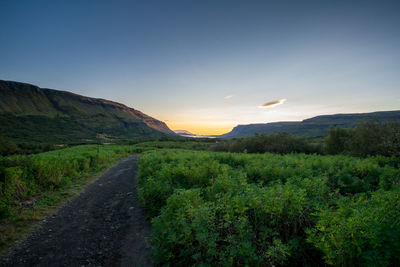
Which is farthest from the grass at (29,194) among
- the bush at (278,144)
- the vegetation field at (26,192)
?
the bush at (278,144)

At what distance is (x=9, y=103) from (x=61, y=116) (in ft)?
171

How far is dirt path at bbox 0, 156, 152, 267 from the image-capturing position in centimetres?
452

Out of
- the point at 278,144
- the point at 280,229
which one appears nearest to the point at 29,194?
the point at 280,229

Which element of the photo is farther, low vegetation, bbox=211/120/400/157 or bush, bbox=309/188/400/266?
low vegetation, bbox=211/120/400/157

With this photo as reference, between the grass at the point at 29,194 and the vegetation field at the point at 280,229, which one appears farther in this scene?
the grass at the point at 29,194

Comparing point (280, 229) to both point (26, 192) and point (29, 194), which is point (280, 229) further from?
point (29, 194)

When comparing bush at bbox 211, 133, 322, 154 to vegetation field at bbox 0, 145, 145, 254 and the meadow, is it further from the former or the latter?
vegetation field at bbox 0, 145, 145, 254

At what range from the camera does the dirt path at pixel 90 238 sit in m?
4.52

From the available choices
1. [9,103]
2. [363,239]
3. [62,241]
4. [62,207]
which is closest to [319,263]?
[363,239]

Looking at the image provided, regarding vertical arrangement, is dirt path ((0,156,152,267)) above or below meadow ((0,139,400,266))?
below

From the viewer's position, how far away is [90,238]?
220 inches

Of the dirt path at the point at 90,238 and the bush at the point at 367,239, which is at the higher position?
the bush at the point at 367,239

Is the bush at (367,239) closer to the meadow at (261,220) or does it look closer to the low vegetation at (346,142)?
the meadow at (261,220)

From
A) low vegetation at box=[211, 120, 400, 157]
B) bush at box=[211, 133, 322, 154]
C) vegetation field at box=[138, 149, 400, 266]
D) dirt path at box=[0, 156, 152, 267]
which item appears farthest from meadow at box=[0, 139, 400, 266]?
bush at box=[211, 133, 322, 154]
